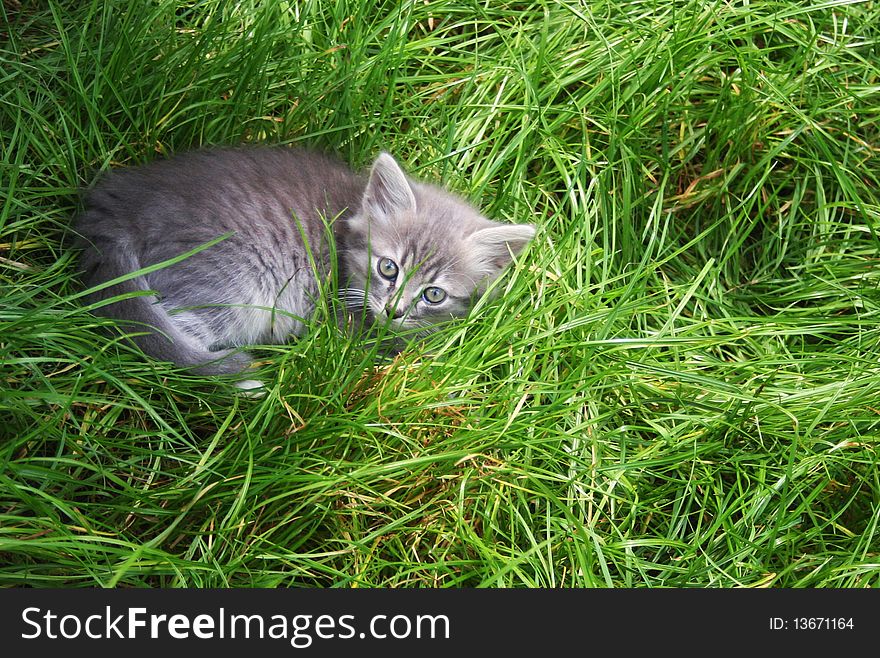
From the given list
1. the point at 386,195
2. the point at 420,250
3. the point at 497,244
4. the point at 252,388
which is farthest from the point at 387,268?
the point at 252,388

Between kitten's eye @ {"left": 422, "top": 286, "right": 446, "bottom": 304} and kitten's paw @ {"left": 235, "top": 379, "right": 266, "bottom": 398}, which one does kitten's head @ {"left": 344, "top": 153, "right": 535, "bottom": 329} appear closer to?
kitten's eye @ {"left": 422, "top": 286, "right": 446, "bottom": 304}

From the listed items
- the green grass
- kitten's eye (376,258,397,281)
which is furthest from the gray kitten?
the green grass

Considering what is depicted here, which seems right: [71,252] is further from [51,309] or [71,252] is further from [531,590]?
[531,590]

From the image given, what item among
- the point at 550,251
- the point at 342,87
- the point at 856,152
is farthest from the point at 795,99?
the point at 342,87

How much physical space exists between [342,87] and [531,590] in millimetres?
1828

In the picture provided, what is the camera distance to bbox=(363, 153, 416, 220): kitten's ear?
2.65 m

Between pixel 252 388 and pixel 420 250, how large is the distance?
2.39 feet

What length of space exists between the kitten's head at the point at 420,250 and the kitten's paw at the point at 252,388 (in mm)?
453

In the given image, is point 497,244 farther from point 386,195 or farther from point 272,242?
point 272,242

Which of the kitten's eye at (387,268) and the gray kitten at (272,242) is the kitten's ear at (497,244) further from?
the kitten's eye at (387,268)

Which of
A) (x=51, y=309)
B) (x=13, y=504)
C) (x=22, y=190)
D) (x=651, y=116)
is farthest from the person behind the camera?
(x=651, y=116)

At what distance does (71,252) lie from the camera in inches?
97.3

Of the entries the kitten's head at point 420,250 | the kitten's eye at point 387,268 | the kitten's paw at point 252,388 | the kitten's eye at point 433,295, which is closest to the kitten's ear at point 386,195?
the kitten's head at point 420,250

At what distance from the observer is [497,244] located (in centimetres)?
270
